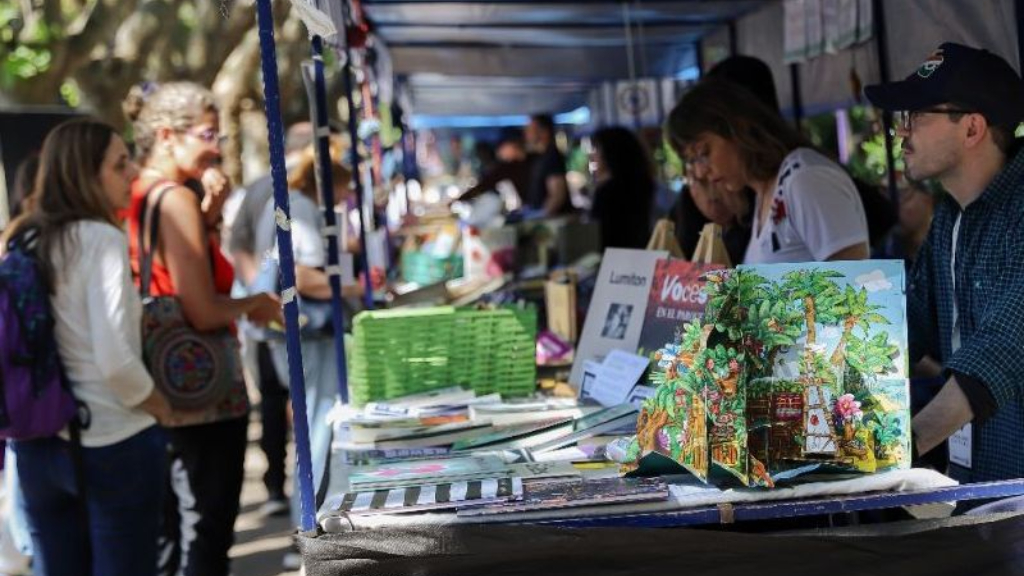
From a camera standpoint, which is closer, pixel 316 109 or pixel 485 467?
pixel 485 467

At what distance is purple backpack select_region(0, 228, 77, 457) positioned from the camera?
3.47 m

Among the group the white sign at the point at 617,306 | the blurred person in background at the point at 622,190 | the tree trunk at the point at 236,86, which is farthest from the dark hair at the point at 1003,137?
A: the tree trunk at the point at 236,86

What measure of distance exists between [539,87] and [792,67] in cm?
711

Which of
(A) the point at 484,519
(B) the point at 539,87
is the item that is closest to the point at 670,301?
(A) the point at 484,519

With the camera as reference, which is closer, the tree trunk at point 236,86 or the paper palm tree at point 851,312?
the paper palm tree at point 851,312

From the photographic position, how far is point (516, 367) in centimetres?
361

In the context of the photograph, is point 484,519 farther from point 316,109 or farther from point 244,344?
point 244,344

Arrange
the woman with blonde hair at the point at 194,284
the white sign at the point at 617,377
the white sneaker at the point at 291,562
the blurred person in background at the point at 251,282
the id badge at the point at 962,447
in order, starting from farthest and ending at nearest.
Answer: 1. the blurred person in background at the point at 251,282
2. the white sneaker at the point at 291,562
3. the woman with blonde hair at the point at 194,284
4. the white sign at the point at 617,377
5. the id badge at the point at 962,447

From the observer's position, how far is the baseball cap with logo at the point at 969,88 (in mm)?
2824

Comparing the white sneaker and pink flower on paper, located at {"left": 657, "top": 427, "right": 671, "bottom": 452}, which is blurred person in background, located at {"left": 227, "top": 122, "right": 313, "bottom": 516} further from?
pink flower on paper, located at {"left": 657, "top": 427, "right": 671, "bottom": 452}

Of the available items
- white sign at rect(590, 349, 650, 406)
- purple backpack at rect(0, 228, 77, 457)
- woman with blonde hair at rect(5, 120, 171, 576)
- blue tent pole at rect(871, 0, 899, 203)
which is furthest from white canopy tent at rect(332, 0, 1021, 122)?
purple backpack at rect(0, 228, 77, 457)

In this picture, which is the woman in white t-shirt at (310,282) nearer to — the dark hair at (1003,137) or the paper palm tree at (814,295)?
the dark hair at (1003,137)

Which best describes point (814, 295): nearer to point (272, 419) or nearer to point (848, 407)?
point (848, 407)

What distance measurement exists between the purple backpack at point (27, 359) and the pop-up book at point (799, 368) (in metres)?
1.87
